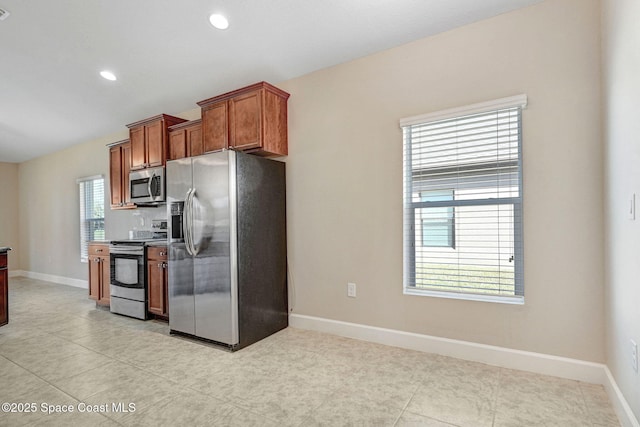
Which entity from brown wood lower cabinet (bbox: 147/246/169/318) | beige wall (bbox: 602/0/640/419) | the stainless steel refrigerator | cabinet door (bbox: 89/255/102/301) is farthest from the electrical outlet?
cabinet door (bbox: 89/255/102/301)

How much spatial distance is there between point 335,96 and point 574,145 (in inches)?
80.4

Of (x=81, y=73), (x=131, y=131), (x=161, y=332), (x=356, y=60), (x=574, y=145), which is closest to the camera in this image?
(x=574, y=145)

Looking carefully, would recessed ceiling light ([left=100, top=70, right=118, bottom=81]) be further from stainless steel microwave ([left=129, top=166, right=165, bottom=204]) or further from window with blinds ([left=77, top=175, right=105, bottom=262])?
window with blinds ([left=77, top=175, right=105, bottom=262])

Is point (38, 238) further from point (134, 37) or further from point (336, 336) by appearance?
point (336, 336)

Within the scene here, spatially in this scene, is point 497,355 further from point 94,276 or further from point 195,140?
point 94,276

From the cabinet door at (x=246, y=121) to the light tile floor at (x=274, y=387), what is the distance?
2.01 metres

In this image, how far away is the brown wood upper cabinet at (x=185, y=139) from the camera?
4090 millimetres

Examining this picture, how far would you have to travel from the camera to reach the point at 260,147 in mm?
3326

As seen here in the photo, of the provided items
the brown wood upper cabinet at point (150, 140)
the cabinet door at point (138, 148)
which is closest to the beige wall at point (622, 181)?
the brown wood upper cabinet at point (150, 140)

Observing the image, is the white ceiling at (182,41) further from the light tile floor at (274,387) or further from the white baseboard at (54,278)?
the white baseboard at (54,278)

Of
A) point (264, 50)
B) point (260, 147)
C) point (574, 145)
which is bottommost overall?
point (574, 145)

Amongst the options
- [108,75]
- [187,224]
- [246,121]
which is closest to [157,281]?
[187,224]

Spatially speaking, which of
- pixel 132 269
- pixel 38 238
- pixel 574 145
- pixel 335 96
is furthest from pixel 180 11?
pixel 38 238

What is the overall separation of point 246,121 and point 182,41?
0.94 m
